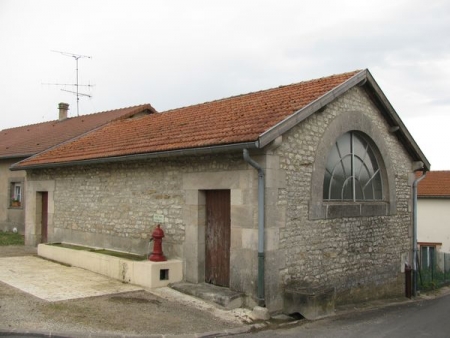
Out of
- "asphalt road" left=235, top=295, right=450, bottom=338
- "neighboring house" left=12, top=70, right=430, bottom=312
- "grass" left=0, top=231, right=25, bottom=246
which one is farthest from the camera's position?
"grass" left=0, top=231, right=25, bottom=246

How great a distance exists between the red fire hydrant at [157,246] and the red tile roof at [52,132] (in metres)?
8.11

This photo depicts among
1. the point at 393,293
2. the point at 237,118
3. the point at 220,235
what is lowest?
the point at 393,293

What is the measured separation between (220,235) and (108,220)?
11.6 ft

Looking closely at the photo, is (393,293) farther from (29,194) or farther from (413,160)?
(29,194)

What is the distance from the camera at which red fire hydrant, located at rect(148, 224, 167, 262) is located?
29.7ft

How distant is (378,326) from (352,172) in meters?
3.69

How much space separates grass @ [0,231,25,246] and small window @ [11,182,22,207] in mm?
1275

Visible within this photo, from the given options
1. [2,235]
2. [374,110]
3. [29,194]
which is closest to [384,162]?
[374,110]

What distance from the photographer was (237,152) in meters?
8.09

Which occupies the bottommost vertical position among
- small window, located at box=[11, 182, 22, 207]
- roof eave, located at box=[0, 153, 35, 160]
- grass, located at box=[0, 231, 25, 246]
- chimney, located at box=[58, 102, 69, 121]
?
grass, located at box=[0, 231, 25, 246]

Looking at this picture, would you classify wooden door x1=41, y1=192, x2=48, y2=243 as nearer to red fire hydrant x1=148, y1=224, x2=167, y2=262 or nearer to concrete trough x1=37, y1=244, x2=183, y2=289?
concrete trough x1=37, y1=244, x2=183, y2=289

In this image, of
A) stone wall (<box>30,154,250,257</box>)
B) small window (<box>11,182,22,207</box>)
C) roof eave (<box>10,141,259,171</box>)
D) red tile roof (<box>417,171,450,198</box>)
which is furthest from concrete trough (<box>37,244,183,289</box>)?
red tile roof (<box>417,171,450,198</box>)

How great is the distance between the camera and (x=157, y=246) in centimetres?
909

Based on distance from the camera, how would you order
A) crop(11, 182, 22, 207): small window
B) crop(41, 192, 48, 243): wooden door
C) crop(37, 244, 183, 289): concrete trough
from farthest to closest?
crop(11, 182, 22, 207): small window < crop(41, 192, 48, 243): wooden door < crop(37, 244, 183, 289): concrete trough
